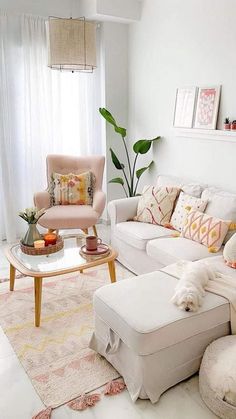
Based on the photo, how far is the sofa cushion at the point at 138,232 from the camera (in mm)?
3107

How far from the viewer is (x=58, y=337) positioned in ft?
7.99

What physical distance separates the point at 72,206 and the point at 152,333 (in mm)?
2244

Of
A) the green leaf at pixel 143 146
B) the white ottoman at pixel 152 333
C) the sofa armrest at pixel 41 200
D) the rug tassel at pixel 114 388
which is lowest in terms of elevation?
the rug tassel at pixel 114 388

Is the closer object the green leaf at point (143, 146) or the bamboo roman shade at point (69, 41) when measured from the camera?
the bamboo roman shade at point (69, 41)

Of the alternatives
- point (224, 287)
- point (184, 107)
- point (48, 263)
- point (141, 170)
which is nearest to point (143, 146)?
point (141, 170)

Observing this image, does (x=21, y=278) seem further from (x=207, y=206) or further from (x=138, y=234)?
(x=207, y=206)

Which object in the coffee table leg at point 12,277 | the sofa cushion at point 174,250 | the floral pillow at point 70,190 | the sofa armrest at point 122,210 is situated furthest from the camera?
the floral pillow at point 70,190

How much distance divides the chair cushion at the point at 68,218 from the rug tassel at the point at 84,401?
1843 millimetres

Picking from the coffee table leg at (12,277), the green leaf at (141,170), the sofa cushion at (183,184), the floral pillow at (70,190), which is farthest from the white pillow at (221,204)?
the coffee table leg at (12,277)

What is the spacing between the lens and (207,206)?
120 inches

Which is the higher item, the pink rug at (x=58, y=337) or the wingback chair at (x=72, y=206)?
the wingback chair at (x=72, y=206)

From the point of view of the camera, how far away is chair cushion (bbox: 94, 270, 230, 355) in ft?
5.98

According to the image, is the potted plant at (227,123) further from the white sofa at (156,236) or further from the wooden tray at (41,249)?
the wooden tray at (41,249)

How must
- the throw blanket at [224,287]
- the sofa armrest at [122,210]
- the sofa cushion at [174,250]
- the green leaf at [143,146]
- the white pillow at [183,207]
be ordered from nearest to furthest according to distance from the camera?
the throw blanket at [224,287] → the sofa cushion at [174,250] → the white pillow at [183,207] → the sofa armrest at [122,210] → the green leaf at [143,146]
